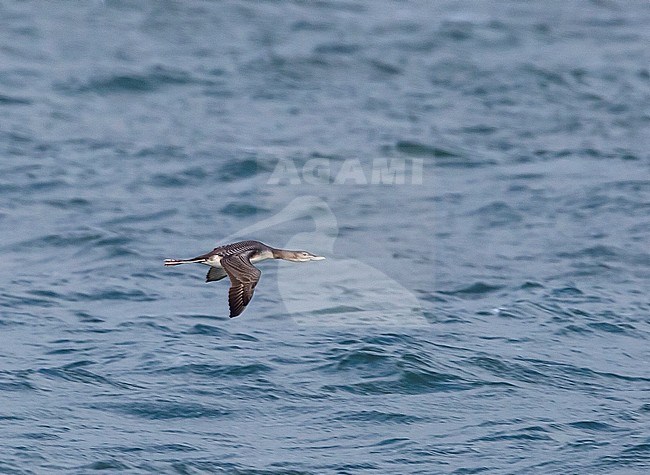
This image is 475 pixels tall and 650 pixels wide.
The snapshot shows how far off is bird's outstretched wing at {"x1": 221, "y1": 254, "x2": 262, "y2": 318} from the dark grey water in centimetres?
161

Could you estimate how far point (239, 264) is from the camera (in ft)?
35.5

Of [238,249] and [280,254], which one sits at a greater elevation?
[238,249]

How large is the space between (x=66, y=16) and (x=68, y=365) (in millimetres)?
13460

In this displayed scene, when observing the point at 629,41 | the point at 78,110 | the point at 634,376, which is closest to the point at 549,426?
the point at 634,376

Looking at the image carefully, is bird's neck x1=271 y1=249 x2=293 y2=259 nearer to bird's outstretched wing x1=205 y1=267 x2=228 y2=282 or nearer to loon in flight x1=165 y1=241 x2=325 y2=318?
loon in flight x1=165 y1=241 x2=325 y2=318

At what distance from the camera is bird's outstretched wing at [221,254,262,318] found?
10.1 metres

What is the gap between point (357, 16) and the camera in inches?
1033

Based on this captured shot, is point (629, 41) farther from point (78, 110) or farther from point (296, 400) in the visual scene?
point (296, 400)

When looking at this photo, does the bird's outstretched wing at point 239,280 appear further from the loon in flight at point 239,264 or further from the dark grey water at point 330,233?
the dark grey water at point 330,233

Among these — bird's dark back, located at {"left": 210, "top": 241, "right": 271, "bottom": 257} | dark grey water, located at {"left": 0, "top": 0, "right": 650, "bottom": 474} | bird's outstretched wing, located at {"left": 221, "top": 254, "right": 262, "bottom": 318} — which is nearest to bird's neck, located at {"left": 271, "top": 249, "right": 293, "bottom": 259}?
bird's dark back, located at {"left": 210, "top": 241, "right": 271, "bottom": 257}

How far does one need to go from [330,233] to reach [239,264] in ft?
20.9

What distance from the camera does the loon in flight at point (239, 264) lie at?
10164mm

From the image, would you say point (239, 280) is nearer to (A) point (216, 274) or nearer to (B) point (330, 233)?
(A) point (216, 274)

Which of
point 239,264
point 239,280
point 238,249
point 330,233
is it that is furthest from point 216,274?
point 330,233
